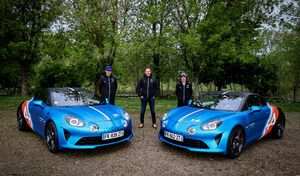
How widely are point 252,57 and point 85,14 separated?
10399mm

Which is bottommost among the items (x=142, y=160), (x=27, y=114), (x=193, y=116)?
(x=142, y=160)

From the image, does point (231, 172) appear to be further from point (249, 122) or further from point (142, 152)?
point (142, 152)

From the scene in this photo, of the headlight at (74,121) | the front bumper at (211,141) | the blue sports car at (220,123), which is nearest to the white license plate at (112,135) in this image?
the headlight at (74,121)

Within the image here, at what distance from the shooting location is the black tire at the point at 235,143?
432 cm

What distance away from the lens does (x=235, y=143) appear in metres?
4.49

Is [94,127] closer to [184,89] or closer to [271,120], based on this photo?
[184,89]

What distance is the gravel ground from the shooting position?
383cm

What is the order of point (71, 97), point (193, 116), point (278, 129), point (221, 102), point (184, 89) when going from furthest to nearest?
point (184, 89) → point (278, 129) → point (71, 97) → point (221, 102) → point (193, 116)

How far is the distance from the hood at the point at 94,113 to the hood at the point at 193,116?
3.87 feet

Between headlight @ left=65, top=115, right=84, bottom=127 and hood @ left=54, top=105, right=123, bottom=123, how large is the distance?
86 mm

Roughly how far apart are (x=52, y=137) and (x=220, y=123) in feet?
10.9

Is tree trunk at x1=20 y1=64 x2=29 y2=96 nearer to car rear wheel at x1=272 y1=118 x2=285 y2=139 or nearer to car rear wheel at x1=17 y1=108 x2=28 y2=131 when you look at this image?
car rear wheel at x1=17 y1=108 x2=28 y2=131

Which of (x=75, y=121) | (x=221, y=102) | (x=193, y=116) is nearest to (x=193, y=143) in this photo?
(x=193, y=116)

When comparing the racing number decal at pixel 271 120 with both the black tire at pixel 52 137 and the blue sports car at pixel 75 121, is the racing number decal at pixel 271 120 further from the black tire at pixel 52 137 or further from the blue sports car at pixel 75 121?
the black tire at pixel 52 137
